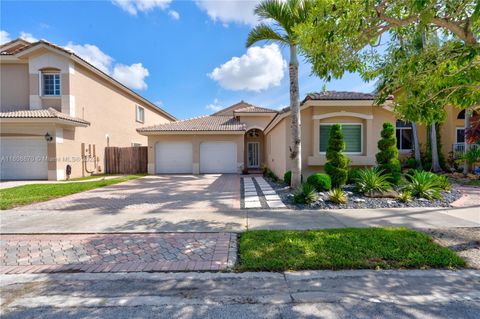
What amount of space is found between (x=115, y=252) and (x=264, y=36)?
858 cm

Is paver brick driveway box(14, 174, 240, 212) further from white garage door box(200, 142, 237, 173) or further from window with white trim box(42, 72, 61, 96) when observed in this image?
window with white trim box(42, 72, 61, 96)

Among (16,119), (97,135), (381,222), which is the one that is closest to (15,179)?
(16,119)

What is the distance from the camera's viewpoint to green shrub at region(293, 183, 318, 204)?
7.16 meters

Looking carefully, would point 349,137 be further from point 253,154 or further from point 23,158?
point 23,158

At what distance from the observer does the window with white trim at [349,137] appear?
10562 mm

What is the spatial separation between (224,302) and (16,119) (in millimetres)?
16258

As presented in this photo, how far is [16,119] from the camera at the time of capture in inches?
497

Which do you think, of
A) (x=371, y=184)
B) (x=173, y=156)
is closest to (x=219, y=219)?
(x=371, y=184)

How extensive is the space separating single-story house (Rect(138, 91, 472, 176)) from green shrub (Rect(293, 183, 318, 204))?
323 centimetres

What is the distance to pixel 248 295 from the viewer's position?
9.46 ft

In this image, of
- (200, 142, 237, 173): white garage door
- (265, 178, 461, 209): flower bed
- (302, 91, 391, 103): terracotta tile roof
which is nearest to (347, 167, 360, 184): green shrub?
(265, 178, 461, 209): flower bed

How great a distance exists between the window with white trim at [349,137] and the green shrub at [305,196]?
12.5ft

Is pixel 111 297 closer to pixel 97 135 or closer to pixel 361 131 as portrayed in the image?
pixel 361 131

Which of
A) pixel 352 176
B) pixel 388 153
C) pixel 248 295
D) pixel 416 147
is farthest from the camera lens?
pixel 416 147
